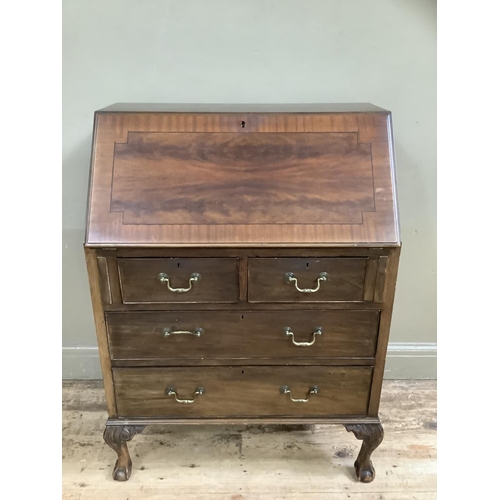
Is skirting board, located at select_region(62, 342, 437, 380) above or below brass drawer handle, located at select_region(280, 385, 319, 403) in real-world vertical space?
below

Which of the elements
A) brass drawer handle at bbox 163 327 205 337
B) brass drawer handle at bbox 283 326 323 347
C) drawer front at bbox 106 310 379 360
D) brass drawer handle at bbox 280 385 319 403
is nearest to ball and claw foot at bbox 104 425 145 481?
drawer front at bbox 106 310 379 360

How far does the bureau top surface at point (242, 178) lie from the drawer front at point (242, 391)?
461 mm

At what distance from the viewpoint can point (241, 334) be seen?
147cm

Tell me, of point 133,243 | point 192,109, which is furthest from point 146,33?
point 133,243

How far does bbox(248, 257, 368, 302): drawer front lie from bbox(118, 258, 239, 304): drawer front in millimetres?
73

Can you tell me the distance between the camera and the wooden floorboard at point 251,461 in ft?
5.43

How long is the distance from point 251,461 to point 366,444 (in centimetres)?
45

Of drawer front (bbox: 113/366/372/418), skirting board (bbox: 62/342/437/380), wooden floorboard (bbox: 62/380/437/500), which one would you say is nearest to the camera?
drawer front (bbox: 113/366/372/418)

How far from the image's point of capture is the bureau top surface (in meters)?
1.36

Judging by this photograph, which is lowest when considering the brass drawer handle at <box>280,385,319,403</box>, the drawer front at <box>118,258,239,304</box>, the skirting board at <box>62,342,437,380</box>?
the skirting board at <box>62,342,437,380</box>

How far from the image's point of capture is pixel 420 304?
211 cm

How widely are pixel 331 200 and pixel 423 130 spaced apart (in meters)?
0.71

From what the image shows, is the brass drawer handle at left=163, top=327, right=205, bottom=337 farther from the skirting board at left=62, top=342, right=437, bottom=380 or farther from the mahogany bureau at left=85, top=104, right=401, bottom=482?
the skirting board at left=62, top=342, right=437, bottom=380

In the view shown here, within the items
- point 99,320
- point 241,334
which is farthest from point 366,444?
point 99,320
